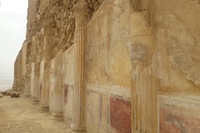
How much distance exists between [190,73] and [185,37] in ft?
0.87

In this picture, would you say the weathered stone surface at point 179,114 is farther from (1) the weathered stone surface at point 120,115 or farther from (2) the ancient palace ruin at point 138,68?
(1) the weathered stone surface at point 120,115

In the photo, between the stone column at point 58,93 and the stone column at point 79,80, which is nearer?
the stone column at point 79,80

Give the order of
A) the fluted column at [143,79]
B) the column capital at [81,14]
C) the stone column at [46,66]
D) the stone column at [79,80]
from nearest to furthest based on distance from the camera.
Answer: the fluted column at [143,79] → the stone column at [79,80] → the column capital at [81,14] → the stone column at [46,66]

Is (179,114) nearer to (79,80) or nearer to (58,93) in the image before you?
(79,80)

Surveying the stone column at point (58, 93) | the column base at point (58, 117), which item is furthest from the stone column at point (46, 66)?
the column base at point (58, 117)

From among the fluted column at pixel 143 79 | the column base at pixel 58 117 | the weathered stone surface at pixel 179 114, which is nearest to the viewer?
the weathered stone surface at pixel 179 114

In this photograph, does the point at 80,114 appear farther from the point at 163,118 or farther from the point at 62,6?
the point at 62,6

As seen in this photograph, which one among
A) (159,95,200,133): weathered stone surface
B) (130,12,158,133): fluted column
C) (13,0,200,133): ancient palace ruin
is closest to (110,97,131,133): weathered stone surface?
(13,0,200,133): ancient palace ruin

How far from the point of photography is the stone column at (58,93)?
658cm

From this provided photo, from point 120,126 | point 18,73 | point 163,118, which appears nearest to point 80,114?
point 120,126

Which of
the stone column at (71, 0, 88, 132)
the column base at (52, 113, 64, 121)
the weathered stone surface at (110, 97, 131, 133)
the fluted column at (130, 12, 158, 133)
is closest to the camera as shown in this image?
the fluted column at (130, 12, 158, 133)

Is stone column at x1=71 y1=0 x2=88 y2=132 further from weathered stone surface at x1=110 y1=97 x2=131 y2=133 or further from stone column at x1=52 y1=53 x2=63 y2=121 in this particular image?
stone column at x1=52 y1=53 x2=63 y2=121

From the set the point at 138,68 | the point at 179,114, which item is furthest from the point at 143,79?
the point at 179,114

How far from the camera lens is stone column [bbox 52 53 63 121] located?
21.6 feet
